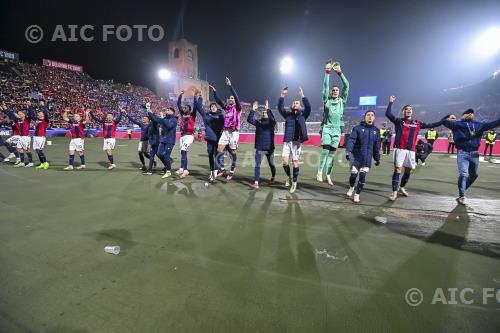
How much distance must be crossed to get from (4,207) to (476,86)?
75.0 metres

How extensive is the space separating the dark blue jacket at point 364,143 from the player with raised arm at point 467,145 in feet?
5.93

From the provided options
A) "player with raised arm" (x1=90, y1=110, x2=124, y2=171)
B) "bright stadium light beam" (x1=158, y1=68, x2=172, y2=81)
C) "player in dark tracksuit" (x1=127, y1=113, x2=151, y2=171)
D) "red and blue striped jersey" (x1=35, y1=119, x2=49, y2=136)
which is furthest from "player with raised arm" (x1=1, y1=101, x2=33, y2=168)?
"bright stadium light beam" (x1=158, y1=68, x2=172, y2=81)

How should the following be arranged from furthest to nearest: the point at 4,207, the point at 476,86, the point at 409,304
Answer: the point at 476,86 < the point at 4,207 < the point at 409,304

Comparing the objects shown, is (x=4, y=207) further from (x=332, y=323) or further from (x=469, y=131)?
(x=469, y=131)

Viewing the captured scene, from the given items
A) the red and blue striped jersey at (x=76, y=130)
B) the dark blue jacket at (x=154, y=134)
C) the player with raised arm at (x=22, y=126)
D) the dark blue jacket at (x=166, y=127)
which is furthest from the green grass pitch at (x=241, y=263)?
the player with raised arm at (x=22, y=126)

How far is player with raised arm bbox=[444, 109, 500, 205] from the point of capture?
18.2 feet

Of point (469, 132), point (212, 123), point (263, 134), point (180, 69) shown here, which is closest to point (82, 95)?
point (180, 69)

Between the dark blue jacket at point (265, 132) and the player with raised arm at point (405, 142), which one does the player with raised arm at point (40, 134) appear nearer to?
the dark blue jacket at point (265, 132)

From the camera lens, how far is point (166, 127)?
26.0ft

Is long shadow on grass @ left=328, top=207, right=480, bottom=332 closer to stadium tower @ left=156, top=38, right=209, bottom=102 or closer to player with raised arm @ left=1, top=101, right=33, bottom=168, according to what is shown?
player with raised arm @ left=1, top=101, right=33, bottom=168

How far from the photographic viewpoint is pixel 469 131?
5.59m

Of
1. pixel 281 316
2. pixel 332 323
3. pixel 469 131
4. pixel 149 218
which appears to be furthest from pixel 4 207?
pixel 469 131

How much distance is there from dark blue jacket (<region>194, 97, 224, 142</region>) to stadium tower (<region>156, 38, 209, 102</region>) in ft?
201

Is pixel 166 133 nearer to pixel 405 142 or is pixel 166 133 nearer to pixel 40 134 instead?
pixel 40 134
